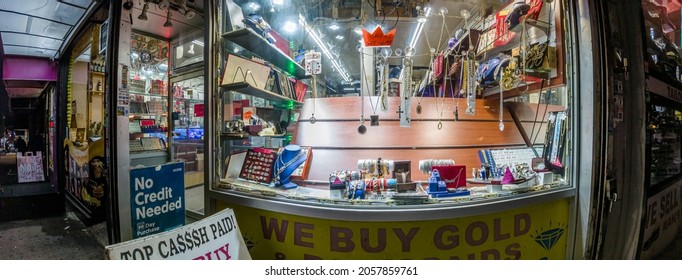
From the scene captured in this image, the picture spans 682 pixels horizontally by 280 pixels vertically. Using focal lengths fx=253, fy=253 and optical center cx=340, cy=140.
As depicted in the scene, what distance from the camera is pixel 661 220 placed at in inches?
91.2

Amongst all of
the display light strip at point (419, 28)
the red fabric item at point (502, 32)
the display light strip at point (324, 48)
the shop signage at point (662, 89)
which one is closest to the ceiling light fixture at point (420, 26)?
the display light strip at point (419, 28)

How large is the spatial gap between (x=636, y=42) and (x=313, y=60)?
258 cm

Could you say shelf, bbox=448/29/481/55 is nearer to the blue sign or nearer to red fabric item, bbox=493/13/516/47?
red fabric item, bbox=493/13/516/47

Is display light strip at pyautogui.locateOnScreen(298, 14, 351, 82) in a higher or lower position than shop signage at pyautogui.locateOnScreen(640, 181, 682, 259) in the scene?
higher

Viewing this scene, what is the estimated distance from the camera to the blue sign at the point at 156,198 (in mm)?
1879

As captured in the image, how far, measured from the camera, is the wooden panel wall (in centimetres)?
226

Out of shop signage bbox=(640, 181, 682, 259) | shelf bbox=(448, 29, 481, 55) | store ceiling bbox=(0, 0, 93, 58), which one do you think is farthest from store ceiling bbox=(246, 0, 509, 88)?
shop signage bbox=(640, 181, 682, 259)

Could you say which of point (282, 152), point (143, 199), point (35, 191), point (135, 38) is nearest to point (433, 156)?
point (282, 152)

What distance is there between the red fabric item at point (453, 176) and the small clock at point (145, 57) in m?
3.35

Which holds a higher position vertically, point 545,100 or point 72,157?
point 545,100

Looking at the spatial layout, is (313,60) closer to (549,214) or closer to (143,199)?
(143,199)

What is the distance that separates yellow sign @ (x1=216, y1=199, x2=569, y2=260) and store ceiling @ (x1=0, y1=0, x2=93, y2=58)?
3.11 meters

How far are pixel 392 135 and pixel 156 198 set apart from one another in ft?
6.53

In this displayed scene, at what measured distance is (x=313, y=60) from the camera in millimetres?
2512
